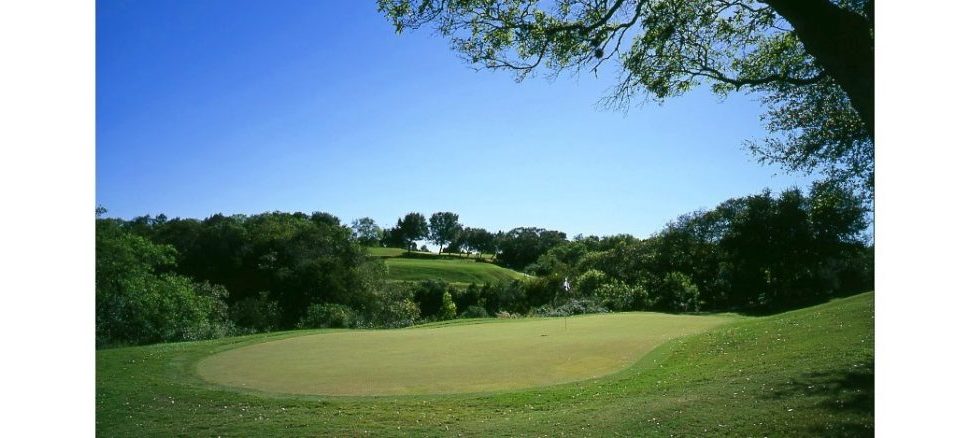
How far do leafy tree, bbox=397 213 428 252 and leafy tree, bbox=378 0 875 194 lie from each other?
5.38ft

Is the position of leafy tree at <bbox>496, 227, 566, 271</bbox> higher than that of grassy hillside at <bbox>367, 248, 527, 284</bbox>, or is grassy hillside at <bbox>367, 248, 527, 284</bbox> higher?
leafy tree at <bbox>496, 227, 566, 271</bbox>

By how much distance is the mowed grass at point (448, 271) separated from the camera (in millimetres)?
6652

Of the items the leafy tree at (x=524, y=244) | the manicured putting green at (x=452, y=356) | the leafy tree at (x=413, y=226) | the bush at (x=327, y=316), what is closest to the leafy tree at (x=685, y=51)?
the leafy tree at (x=524, y=244)

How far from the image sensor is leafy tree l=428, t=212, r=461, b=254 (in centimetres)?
624

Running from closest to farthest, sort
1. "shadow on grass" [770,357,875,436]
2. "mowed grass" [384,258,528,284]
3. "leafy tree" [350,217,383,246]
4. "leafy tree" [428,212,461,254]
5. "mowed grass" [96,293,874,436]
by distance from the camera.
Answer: "shadow on grass" [770,357,875,436] → "mowed grass" [96,293,874,436] → "leafy tree" [350,217,383,246] → "leafy tree" [428,212,461,254] → "mowed grass" [384,258,528,284]

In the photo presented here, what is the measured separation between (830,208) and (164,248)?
6930 mm

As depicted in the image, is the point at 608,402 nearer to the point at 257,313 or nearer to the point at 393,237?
the point at 393,237

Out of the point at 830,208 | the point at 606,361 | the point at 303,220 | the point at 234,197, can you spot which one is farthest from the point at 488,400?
the point at 830,208

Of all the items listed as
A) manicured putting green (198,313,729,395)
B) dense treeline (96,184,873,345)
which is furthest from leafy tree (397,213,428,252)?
manicured putting green (198,313,729,395)

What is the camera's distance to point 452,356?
6.32 metres

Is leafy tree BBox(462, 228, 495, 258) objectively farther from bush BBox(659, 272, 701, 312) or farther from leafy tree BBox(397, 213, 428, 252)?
bush BBox(659, 272, 701, 312)
